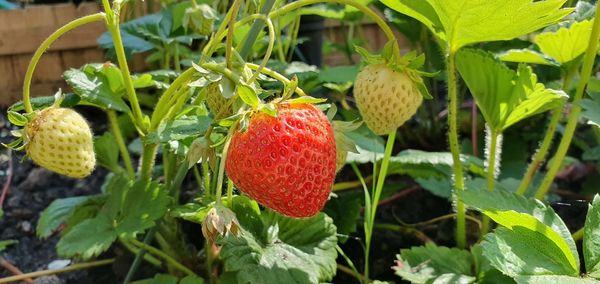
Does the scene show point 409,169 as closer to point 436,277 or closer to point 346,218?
point 346,218

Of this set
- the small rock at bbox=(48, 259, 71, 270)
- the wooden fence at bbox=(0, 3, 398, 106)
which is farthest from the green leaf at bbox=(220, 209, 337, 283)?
the wooden fence at bbox=(0, 3, 398, 106)

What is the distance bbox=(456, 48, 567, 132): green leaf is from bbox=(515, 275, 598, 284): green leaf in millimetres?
302

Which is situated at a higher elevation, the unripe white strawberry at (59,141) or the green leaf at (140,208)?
the unripe white strawberry at (59,141)

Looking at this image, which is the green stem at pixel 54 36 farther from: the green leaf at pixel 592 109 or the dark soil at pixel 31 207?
the green leaf at pixel 592 109

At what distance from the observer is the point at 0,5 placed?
249cm

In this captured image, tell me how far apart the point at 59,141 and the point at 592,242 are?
2.15 feet

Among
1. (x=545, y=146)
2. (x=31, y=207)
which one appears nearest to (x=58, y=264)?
(x=31, y=207)

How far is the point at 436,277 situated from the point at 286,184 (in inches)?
13.0

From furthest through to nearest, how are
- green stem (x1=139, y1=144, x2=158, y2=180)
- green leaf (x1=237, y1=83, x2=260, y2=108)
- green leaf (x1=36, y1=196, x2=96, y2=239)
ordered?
green leaf (x1=36, y1=196, x2=96, y2=239)
green stem (x1=139, y1=144, x2=158, y2=180)
green leaf (x1=237, y1=83, x2=260, y2=108)

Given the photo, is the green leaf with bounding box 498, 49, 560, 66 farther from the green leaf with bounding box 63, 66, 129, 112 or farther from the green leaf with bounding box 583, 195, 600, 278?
the green leaf with bounding box 63, 66, 129, 112

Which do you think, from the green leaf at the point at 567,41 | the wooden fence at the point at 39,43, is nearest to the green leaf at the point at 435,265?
the green leaf at the point at 567,41

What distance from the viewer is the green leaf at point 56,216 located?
118 cm

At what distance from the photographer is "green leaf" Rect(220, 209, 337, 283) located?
34.9 inches

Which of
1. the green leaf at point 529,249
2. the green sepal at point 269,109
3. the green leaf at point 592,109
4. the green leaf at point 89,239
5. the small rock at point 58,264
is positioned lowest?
the small rock at point 58,264
